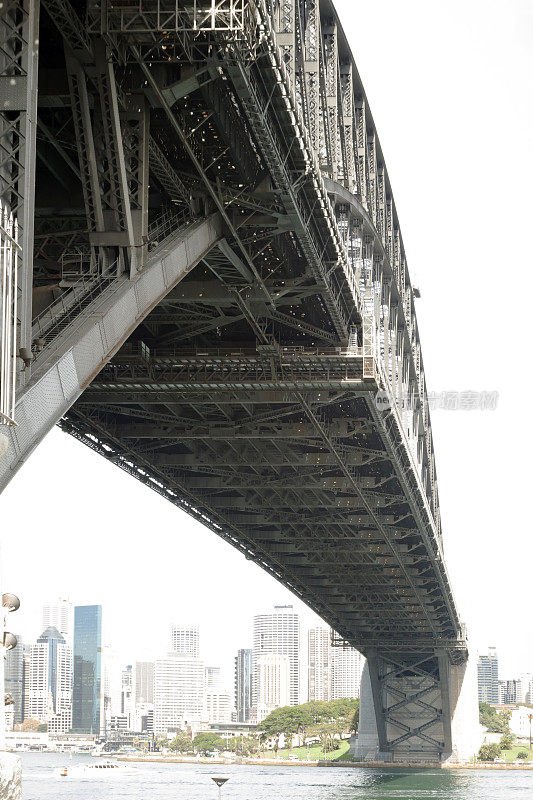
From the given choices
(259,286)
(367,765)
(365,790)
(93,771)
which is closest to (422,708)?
(367,765)

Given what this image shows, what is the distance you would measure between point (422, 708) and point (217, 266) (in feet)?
287

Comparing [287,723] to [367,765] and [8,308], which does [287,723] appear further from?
[8,308]

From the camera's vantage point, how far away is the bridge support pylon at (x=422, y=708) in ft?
342

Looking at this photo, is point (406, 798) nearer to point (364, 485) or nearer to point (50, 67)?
point (364, 485)

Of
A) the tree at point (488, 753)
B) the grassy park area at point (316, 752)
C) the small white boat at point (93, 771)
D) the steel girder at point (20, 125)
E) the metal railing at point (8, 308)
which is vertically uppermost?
the steel girder at point (20, 125)

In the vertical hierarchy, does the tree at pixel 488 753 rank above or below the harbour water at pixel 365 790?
below

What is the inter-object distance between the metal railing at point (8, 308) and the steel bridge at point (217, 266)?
203 mm

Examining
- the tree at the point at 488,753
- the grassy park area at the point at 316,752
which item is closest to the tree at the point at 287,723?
the grassy park area at the point at 316,752

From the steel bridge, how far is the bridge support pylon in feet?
146

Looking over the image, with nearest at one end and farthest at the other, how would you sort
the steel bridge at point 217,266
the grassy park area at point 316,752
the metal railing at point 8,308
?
1. the metal railing at point 8,308
2. the steel bridge at point 217,266
3. the grassy park area at point 316,752

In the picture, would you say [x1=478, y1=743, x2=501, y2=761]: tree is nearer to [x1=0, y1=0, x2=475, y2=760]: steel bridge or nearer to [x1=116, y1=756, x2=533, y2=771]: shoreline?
[x1=116, y1=756, x2=533, y2=771]: shoreline

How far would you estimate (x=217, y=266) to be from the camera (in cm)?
2862

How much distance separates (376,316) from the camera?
3797cm

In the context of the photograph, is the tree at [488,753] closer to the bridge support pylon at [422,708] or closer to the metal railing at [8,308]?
the bridge support pylon at [422,708]
